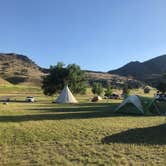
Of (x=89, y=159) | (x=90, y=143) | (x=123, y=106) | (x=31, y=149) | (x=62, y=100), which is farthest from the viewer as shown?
(x=62, y=100)

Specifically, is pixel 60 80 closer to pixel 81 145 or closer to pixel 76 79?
pixel 76 79

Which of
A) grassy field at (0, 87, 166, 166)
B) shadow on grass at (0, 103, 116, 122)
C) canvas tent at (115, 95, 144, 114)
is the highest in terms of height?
canvas tent at (115, 95, 144, 114)

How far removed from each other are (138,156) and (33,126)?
791cm

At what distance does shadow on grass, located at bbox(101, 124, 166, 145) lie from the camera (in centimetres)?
1388

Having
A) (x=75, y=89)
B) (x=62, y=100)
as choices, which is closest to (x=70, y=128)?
(x=62, y=100)

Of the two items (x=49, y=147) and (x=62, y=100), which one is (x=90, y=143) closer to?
(x=49, y=147)

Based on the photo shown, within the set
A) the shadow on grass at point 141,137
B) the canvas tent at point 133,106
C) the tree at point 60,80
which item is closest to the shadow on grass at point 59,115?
the canvas tent at point 133,106

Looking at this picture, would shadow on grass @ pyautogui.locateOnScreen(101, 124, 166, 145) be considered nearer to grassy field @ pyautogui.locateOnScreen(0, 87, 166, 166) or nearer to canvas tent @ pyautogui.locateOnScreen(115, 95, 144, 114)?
grassy field @ pyautogui.locateOnScreen(0, 87, 166, 166)

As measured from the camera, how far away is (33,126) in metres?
17.5

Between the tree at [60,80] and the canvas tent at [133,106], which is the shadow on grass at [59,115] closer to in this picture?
the canvas tent at [133,106]

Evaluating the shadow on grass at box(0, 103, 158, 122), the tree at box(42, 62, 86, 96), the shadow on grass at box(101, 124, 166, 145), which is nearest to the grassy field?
the shadow on grass at box(101, 124, 166, 145)

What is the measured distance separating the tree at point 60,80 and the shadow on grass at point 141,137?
152 feet

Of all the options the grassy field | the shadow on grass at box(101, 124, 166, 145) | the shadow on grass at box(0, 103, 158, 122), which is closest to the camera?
the grassy field

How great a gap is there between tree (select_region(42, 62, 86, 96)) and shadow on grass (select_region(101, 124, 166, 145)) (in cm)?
4628
